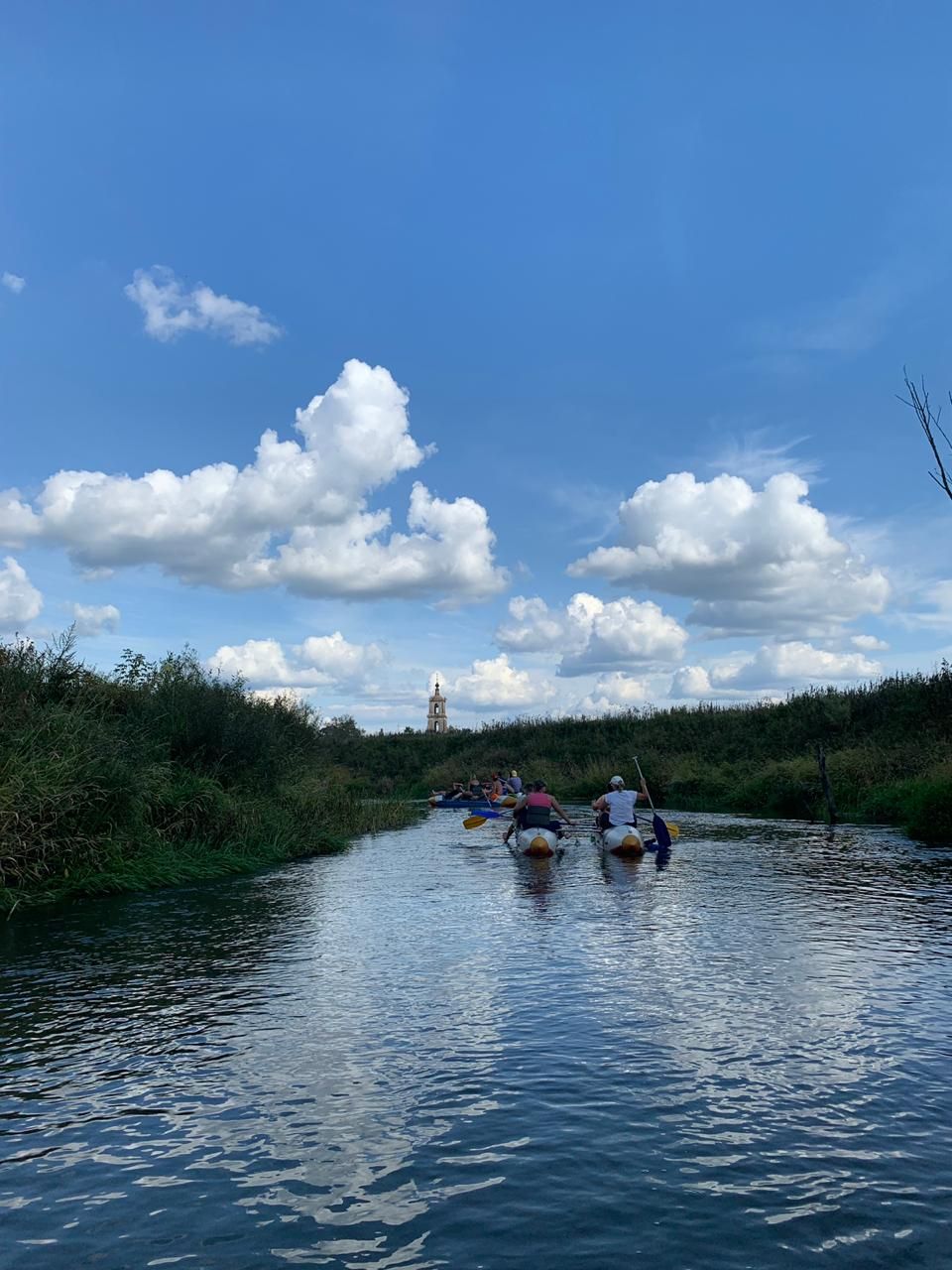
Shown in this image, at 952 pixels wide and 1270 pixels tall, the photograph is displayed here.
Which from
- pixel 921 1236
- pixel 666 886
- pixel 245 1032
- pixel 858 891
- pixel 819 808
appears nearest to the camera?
pixel 921 1236

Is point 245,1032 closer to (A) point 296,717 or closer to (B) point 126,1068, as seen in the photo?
(B) point 126,1068

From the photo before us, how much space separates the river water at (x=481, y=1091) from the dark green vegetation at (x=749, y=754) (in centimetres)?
1568

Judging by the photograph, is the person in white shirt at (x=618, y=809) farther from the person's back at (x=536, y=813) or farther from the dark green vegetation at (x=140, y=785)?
the dark green vegetation at (x=140, y=785)

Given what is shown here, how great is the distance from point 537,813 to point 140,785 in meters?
9.62

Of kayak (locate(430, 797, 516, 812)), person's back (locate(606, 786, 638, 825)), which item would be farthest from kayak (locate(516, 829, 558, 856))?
kayak (locate(430, 797, 516, 812))

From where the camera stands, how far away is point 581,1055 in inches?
291

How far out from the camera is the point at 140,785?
57.9 ft

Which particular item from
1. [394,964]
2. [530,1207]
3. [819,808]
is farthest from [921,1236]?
[819,808]

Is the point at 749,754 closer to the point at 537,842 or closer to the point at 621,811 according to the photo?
the point at 621,811

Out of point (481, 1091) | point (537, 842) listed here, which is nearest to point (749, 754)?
point (537, 842)

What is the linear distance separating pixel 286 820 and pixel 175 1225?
63.7ft

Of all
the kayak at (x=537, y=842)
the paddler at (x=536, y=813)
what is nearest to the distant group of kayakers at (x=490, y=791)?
the paddler at (x=536, y=813)

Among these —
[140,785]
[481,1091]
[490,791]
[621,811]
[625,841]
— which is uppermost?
[140,785]

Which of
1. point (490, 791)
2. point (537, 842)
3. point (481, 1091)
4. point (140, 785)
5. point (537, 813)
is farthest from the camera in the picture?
point (490, 791)
